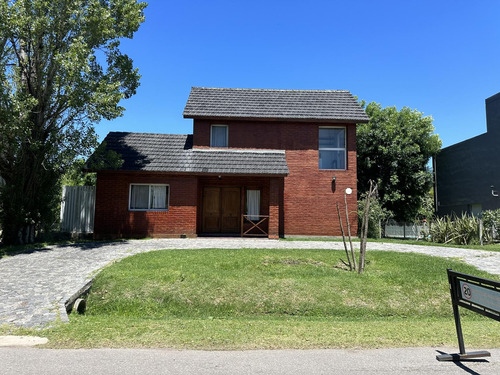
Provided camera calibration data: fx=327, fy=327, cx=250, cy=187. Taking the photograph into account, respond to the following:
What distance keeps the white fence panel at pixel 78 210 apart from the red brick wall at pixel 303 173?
565cm

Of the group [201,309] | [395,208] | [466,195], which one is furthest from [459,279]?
[466,195]

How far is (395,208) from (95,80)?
2039cm

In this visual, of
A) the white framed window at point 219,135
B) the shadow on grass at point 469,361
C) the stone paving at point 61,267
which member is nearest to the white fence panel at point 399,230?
the stone paving at point 61,267

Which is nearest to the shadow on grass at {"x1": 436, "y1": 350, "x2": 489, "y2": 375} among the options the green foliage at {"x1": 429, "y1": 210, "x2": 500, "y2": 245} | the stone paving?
the stone paving

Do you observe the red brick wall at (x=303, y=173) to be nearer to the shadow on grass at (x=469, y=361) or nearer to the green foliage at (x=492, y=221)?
the green foliage at (x=492, y=221)

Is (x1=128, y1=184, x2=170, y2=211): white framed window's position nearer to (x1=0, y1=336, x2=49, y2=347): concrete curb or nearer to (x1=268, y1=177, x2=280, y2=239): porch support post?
(x1=268, y1=177, x2=280, y2=239): porch support post

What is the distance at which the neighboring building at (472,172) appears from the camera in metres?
20.0

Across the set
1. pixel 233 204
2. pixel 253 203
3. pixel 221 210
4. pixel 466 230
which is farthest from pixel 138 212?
pixel 466 230

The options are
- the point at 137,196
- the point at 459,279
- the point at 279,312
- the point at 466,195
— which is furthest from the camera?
the point at 466,195

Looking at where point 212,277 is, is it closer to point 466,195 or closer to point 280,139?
point 280,139

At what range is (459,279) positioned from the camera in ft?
14.5

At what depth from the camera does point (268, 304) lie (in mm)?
7000

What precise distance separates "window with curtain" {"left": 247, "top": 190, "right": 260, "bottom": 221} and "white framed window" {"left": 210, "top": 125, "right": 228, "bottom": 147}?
2.84 meters

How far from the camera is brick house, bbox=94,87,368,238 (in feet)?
49.0
